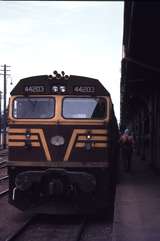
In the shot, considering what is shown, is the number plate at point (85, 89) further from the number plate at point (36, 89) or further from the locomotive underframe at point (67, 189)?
the locomotive underframe at point (67, 189)

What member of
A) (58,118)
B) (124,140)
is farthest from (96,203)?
(124,140)

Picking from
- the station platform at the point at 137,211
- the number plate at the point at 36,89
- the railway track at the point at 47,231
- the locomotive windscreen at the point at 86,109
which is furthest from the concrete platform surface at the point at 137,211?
the number plate at the point at 36,89

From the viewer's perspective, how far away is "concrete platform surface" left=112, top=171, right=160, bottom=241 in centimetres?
814

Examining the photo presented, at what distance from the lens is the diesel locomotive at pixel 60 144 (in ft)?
37.1

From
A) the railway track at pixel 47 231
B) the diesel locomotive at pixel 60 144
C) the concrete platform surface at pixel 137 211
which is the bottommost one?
the railway track at pixel 47 231

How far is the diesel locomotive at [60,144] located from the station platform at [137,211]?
823 millimetres

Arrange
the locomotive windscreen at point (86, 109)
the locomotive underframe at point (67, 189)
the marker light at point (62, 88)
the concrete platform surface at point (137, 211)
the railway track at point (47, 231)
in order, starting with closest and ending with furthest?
the concrete platform surface at point (137, 211) < the railway track at point (47, 231) < the locomotive underframe at point (67, 189) < the locomotive windscreen at point (86, 109) < the marker light at point (62, 88)

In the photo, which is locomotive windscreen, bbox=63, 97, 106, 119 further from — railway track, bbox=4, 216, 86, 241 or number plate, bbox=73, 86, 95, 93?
railway track, bbox=4, 216, 86, 241

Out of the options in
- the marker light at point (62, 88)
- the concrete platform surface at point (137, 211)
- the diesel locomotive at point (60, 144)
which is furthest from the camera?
the marker light at point (62, 88)

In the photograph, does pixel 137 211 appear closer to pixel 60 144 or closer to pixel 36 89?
pixel 60 144

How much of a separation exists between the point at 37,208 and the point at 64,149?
139 cm

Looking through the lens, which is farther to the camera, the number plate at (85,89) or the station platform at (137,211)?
the number plate at (85,89)

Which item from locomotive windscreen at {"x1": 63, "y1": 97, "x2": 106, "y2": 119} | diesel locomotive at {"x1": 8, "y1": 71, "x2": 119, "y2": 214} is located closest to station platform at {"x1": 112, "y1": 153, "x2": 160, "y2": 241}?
diesel locomotive at {"x1": 8, "y1": 71, "x2": 119, "y2": 214}

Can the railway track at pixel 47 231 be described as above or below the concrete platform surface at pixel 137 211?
below
